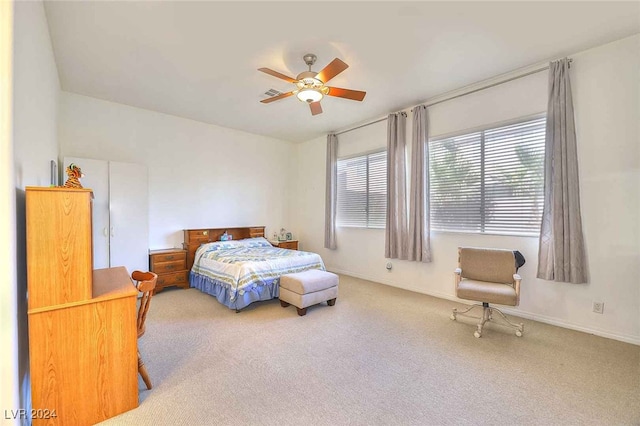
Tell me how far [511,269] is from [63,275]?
4096 millimetres

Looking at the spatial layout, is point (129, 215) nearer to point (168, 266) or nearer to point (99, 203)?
point (99, 203)

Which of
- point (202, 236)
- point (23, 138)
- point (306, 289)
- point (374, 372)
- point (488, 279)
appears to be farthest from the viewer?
point (202, 236)

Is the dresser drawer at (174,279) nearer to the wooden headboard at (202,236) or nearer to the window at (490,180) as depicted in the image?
the wooden headboard at (202,236)

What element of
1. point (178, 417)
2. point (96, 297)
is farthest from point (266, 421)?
point (96, 297)

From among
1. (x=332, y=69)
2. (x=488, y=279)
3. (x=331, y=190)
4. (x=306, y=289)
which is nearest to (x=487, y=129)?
(x=488, y=279)

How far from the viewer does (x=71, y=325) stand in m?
1.68

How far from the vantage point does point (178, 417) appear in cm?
179

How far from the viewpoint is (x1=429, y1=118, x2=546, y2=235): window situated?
3.50 metres

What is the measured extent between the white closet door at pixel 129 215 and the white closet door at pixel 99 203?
0.20 feet

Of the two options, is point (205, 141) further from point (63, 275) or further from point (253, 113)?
point (63, 275)

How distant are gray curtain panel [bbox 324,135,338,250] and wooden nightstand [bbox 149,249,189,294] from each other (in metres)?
2.83

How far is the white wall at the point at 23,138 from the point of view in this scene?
5.06 feet

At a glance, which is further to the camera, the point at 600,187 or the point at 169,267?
the point at 169,267

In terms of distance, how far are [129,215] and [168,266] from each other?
100 centimetres
